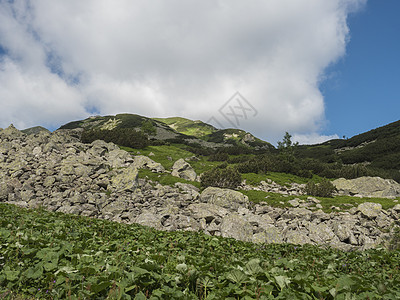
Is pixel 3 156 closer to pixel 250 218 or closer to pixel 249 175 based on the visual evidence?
pixel 250 218

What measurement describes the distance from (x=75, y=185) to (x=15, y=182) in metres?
5.68

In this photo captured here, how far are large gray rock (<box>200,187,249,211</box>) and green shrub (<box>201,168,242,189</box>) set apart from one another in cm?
524

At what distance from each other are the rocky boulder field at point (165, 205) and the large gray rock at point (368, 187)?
1.31 feet

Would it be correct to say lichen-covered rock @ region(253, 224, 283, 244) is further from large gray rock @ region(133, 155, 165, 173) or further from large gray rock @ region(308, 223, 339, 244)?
large gray rock @ region(133, 155, 165, 173)

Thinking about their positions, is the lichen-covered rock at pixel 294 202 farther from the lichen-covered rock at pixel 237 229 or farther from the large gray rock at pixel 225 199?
the lichen-covered rock at pixel 237 229

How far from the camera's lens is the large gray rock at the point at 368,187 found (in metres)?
29.9

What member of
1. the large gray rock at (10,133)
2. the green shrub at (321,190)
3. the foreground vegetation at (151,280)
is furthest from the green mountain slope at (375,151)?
the large gray rock at (10,133)

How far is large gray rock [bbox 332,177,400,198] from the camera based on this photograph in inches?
1176

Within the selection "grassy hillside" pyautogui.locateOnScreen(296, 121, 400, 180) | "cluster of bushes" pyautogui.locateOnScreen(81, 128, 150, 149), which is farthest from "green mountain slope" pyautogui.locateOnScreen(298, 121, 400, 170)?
"cluster of bushes" pyautogui.locateOnScreen(81, 128, 150, 149)

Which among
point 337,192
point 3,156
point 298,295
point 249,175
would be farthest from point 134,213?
Result: point 337,192

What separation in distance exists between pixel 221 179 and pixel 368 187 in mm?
21707

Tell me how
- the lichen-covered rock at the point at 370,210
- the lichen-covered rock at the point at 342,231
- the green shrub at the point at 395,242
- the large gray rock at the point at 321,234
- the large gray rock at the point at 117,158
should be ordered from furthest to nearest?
the large gray rock at the point at 117,158 → the lichen-covered rock at the point at 370,210 → the lichen-covered rock at the point at 342,231 → the large gray rock at the point at 321,234 → the green shrub at the point at 395,242

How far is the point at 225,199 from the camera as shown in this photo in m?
21.6

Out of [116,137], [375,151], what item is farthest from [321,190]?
[375,151]
